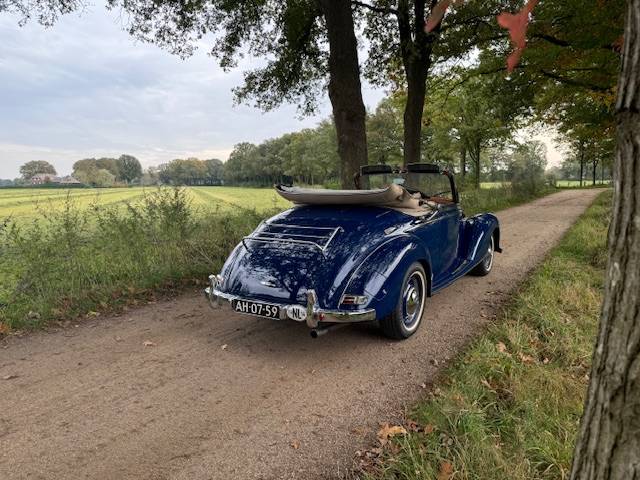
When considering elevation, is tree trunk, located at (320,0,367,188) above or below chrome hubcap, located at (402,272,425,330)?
above

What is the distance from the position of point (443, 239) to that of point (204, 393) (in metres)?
3.11

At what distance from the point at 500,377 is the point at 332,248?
171cm

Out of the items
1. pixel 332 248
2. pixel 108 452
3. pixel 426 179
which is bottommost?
pixel 108 452

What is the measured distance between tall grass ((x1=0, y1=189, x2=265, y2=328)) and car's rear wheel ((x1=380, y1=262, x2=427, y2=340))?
135 inches

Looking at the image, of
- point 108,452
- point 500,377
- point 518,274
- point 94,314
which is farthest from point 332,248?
point 518,274

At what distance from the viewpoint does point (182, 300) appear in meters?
5.56

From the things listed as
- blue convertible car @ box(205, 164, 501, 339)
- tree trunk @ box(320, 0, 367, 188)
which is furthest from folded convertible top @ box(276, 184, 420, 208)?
tree trunk @ box(320, 0, 367, 188)

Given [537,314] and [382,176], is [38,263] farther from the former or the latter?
[537,314]

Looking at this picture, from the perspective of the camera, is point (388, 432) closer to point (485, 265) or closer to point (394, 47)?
point (485, 265)

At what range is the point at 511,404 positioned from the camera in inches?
115

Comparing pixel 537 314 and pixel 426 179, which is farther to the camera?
pixel 426 179

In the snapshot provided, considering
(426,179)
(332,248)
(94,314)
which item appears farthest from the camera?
(426,179)

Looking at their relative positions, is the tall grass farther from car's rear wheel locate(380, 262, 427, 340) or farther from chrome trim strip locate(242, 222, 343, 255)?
car's rear wheel locate(380, 262, 427, 340)

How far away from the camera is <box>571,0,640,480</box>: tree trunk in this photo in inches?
41.4
